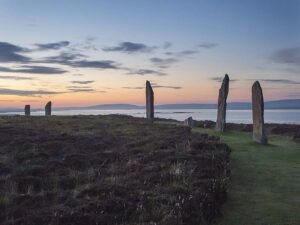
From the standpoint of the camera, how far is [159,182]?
12.9 m

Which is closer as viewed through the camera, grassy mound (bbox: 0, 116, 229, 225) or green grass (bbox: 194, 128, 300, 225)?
grassy mound (bbox: 0, 116, 229, 225)

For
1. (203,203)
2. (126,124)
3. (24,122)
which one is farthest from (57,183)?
(24,122)

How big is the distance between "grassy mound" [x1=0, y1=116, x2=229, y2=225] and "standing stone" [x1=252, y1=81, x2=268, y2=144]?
4.99 m

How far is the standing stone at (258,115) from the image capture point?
24875 mm

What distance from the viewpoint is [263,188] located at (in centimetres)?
1378

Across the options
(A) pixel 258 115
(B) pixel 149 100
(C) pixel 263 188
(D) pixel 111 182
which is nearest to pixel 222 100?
(A) pixel 258 115

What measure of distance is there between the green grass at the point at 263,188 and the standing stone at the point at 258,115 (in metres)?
2.56

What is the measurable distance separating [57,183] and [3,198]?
272 cm

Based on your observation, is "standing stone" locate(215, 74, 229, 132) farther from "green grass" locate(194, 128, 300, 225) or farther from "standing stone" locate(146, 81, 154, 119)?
"standing stone" locate(146, 81, 154, 119)

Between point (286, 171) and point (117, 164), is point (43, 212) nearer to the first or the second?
point (117, 164)

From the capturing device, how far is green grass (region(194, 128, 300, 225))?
10836 mm

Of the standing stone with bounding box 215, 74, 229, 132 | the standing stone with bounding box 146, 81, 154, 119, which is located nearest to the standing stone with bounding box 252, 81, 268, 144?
the standing stone with bounding box 215, 74, 229, 132

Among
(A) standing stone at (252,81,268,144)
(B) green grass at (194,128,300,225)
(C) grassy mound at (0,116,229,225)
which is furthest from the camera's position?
(A) standing stone at (252,81,268,144)

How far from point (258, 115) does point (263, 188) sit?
12406 mm
